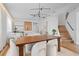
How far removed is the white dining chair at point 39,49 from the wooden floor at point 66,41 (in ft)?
0.89

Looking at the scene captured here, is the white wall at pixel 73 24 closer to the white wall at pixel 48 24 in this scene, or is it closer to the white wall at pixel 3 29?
the white wall at pixel 48 24

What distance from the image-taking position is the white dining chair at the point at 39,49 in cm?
173

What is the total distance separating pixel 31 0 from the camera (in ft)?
5.61

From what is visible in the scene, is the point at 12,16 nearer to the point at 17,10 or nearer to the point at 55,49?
the point at 17,10

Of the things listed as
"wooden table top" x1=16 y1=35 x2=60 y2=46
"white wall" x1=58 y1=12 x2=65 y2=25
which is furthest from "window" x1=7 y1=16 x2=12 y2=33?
"white wall" x1=58 y1=12 x2=65 y2=25

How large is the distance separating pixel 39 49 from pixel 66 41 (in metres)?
0.40

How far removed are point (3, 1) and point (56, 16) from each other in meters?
0.75

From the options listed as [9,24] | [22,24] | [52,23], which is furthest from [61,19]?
[9,24]

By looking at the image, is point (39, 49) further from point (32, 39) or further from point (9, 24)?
point (9, 24)

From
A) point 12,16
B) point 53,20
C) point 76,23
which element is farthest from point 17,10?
point 76,23

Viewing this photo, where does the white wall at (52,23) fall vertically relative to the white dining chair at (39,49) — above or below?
above

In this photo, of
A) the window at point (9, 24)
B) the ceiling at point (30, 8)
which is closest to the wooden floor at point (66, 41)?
the ceiling at point (30, 8)

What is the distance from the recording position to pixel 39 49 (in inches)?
69.8

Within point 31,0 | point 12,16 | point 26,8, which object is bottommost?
point 12,16
